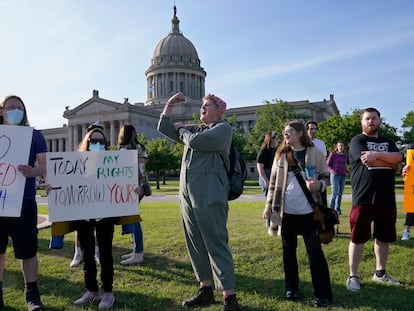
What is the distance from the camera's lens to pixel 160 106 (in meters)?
103

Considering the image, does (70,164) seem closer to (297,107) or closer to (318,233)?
(318,233)

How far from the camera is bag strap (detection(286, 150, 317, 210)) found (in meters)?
5.22

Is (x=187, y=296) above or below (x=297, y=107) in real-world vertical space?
below

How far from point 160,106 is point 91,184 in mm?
98838

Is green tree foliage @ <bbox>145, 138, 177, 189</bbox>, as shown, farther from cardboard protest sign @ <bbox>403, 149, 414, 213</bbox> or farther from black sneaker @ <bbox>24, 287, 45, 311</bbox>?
black sneaker @ <bbox>24, 287, 45, 311</bbox>

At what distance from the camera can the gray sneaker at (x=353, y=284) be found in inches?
220

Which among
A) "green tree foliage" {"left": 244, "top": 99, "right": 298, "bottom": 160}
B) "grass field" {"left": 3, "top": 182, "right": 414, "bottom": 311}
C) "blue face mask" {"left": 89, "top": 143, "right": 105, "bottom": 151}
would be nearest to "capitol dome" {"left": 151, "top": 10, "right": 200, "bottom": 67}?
"green tree foliage" {"left": 244, "top": 99, "right": 298, "bottom": 160}

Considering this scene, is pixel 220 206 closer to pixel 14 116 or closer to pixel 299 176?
pixel 299 176

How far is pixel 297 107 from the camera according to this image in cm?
8738

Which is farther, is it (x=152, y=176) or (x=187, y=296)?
(x=152, y=176)

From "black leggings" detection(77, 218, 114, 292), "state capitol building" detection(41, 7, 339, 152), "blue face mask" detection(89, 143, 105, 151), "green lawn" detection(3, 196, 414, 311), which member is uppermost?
"state capitol building" detection(41, 7, 339, 152)

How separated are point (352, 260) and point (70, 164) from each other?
3.96 meters

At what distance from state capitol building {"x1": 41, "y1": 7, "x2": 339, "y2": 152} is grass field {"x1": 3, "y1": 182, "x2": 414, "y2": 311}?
7999 centimetres

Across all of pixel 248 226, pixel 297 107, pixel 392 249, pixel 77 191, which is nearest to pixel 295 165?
pixel 77 191
